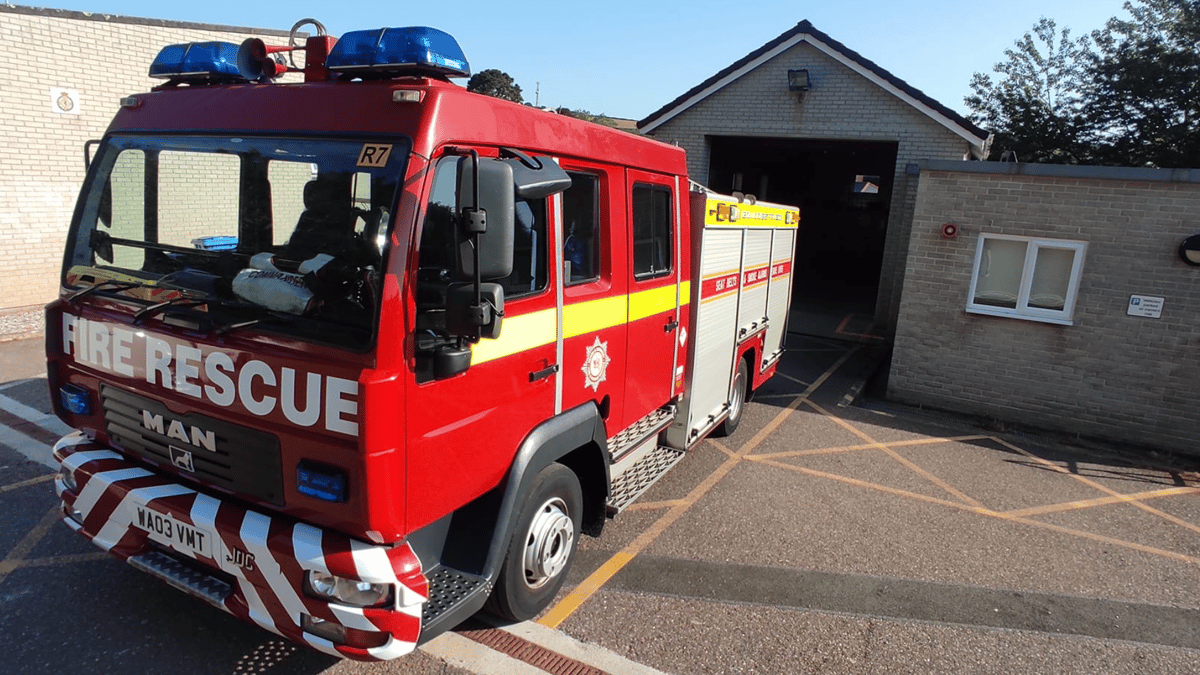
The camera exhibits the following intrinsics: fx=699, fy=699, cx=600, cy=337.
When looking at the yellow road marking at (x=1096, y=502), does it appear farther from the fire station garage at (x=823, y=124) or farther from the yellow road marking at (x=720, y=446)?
the fire station garage at (x=823, y=124)

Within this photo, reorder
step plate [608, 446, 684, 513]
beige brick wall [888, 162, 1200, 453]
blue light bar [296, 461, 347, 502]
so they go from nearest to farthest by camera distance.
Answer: blue light bar [296, 461, 347, 502] < step plate [608, 446, 684, 513] < beige brick wall [888, 162, 1200, 453]

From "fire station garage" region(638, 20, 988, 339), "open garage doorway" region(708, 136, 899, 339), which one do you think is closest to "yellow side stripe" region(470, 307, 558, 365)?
"fire station garage" region(638, 20, 988, 339)

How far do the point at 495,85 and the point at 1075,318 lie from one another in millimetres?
7103

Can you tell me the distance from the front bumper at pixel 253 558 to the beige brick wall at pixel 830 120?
35.7ft

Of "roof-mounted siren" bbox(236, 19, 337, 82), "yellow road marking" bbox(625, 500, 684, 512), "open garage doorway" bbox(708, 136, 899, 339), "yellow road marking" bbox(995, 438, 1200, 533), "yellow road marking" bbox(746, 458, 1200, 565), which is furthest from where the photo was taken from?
"open garage doorway" bbox(708, 136, 899, 339)

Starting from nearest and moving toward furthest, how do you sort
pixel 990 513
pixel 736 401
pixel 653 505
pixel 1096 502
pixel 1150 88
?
pixel 653 505, pixel 990 513, pixel 1096 502, pixel 736 401, pixel 1150 88

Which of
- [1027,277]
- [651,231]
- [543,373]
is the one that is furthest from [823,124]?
[543,373]

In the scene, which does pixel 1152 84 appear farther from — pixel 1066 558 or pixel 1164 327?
pixel 1066 558

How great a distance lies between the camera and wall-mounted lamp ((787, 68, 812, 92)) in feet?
42.0

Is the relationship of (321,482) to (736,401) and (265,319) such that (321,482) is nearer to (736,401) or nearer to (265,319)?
(265,319)

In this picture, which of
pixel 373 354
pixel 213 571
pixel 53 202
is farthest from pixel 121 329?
pixel 53 202

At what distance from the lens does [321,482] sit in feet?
8.69

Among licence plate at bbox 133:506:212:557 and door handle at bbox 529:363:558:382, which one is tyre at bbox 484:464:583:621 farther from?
licence plate at bbox 133:506:212:557

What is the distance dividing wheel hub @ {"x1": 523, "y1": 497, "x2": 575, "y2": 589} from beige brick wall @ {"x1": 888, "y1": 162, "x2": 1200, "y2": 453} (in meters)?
6.22
